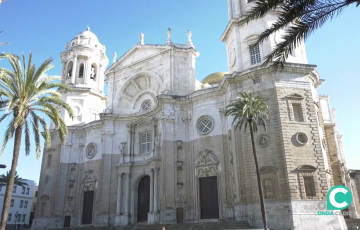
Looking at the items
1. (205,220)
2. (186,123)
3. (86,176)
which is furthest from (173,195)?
(86,176)

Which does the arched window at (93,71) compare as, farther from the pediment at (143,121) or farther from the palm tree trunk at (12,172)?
the palm tree trunk at (12,172)

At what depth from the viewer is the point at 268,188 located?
22.8 metres

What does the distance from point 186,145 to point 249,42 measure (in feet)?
35.0

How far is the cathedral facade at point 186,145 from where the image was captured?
22.9 metres

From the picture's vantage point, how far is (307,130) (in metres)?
23.8

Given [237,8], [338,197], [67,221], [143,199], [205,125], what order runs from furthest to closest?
1. [67,221]
2. [143,199]
3. [237,8]
4. [205,125]
5. [338,197]

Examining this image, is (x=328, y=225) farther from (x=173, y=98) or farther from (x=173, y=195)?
(x=173, y=98)

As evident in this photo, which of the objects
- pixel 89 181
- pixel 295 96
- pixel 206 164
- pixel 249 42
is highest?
pixel 249 42

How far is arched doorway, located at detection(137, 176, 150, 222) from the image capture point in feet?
102

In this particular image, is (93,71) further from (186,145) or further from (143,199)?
(186,145)

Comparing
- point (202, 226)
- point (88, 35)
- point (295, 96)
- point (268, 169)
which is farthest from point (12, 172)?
point (88, 35)

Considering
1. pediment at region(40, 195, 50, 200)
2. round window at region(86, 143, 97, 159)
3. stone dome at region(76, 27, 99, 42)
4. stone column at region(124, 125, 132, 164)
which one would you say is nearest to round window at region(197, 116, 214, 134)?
stone column at region(124, 125, 132, 164)

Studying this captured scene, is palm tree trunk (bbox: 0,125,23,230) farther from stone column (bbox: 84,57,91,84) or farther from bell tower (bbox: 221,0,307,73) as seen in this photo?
stone column (bbox: 84,57,91,84)

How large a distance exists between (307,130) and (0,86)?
19.9m
